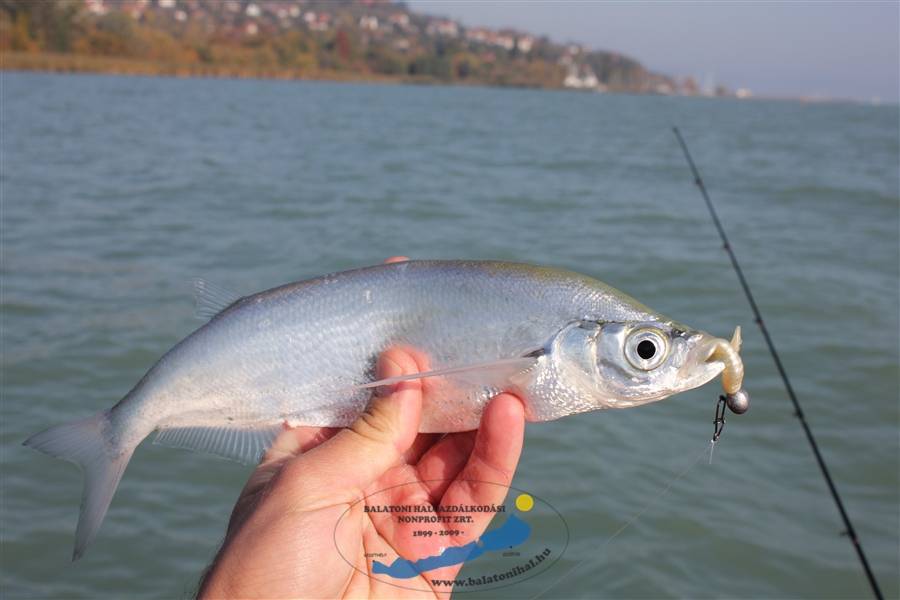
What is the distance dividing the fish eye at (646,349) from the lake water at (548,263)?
179 centimetres

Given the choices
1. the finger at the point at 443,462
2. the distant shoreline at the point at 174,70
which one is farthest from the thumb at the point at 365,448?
the distant shoreline at the point at 174,70

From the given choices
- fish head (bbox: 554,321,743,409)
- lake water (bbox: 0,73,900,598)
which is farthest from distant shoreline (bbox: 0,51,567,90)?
fish head (bbox: 554,321,743,409)

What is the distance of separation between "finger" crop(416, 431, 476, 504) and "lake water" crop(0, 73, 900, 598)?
946mm

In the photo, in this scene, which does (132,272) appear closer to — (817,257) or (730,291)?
(730,291)

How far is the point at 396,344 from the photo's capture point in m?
2.45

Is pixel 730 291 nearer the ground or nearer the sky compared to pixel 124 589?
nearer the sky

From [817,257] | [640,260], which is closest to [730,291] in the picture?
[640,260]

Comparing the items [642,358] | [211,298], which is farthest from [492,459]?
[211,298]

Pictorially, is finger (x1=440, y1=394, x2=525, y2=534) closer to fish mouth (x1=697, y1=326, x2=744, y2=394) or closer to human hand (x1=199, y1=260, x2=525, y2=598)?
human hand (x1=199, y1=260, x2=525, y2=598)

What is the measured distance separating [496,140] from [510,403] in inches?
984

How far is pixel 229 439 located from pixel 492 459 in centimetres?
92

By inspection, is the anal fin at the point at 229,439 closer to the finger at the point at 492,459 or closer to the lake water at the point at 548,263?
the lake water at the point at 548,263

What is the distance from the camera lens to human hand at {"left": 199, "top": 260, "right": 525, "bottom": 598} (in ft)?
7.20

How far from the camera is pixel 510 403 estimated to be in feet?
7.77
